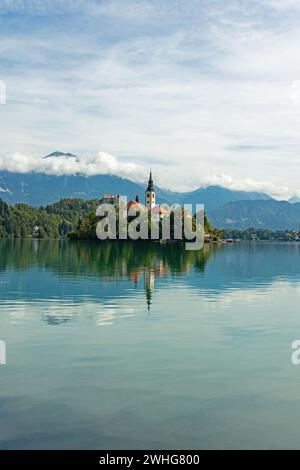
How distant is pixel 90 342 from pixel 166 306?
13933 millimetres

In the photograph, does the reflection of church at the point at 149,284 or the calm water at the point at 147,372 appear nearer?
the calm water at the point at 147,372

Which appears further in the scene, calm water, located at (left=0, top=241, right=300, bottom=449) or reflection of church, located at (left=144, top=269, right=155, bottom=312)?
reflection of church, located at (left=144, top=269, right=155, bottom=312)

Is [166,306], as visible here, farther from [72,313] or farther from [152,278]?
[152,278]

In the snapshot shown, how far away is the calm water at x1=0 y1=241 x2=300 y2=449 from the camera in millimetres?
16578

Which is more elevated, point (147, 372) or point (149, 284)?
point (149, 284)

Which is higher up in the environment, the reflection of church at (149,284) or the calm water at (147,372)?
the reflection of church at (149,284)

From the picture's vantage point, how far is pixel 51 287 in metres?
52.4

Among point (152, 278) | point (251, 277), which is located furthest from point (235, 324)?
point (251, 277)

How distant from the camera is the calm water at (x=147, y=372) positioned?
54.4 feet

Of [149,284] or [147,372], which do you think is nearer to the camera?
[147,372]

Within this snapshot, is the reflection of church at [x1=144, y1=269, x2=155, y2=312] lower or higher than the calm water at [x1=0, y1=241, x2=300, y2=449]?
higher

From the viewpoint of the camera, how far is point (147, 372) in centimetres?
2311
